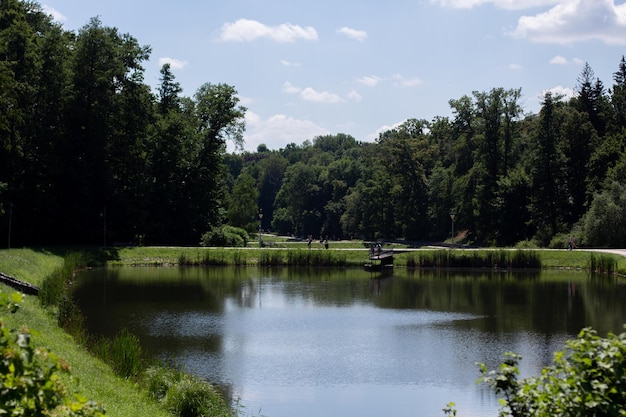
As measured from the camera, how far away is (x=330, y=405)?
16.5 metres

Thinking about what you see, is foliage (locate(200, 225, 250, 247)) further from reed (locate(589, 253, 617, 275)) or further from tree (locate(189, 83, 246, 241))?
reed (locate(589, 253, 617, 275))

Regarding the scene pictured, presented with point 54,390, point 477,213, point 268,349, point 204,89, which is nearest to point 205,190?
point 204,89

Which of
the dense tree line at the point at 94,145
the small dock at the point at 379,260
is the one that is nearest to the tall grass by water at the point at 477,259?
the small dock at the point at 379,260

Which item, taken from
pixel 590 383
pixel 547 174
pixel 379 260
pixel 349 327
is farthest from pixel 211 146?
pixel 590 383

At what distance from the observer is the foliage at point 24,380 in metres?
4.88

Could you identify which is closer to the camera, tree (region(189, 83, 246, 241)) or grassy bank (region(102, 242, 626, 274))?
grassy bank (region(102, 242, 626, 274))

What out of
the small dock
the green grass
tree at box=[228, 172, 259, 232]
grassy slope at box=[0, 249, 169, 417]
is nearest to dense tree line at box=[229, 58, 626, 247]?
the small dock

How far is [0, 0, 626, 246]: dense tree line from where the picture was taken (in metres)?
50.3

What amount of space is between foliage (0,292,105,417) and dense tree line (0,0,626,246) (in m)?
37.4

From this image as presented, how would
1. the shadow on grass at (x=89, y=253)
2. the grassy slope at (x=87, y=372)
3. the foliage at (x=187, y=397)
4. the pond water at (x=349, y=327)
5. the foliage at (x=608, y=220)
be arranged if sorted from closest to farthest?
the grassy slope at (x=87, y=372) < the foliage at (x=187, y=397) < the pond water at (x=349, y=327) < the shadow on grass at (x=89, y=253) < the foliage at (x=608, y=220)

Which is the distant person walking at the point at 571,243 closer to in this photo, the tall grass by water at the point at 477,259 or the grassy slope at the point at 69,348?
the tall grass by water at the point at 477,259

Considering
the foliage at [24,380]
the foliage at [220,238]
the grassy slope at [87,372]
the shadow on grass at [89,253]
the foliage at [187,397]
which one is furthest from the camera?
the foliage at [220,238]

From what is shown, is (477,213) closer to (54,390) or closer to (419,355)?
(419,355)

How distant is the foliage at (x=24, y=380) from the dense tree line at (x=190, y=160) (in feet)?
123
